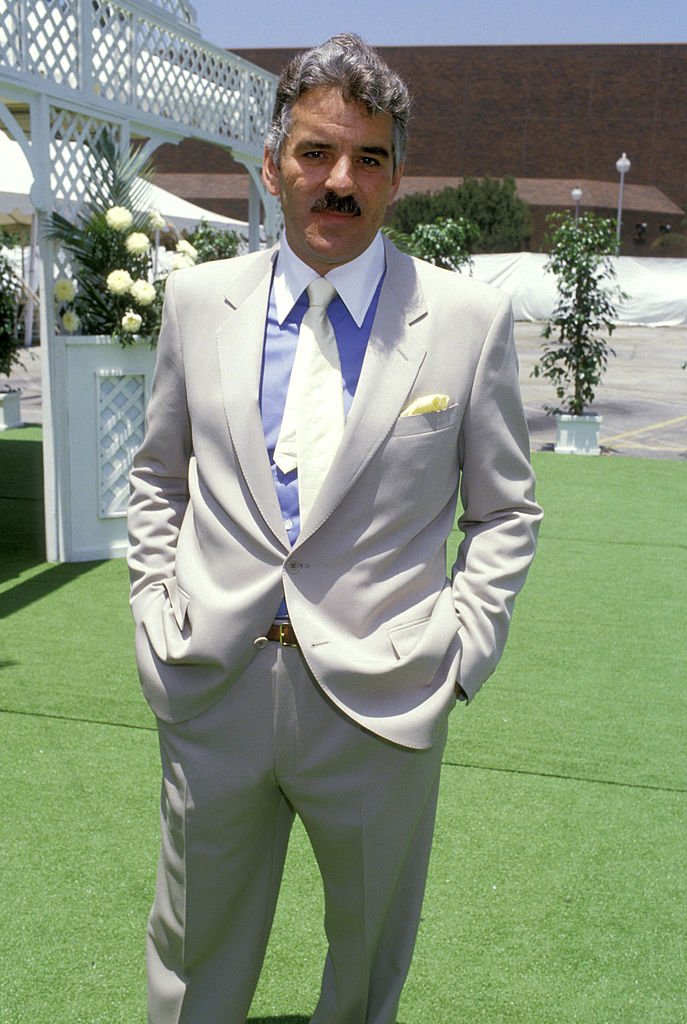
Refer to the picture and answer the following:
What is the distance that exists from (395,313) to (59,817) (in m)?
2.28

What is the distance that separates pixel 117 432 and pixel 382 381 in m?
5.35

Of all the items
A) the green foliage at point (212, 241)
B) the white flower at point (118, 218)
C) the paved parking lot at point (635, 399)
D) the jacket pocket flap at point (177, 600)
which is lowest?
the paved parking lot at point (635, 399)

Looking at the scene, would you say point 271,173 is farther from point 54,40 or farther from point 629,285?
point 629,285

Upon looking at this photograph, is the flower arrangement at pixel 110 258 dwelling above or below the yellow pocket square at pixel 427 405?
above

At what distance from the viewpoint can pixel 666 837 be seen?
3.56 metres

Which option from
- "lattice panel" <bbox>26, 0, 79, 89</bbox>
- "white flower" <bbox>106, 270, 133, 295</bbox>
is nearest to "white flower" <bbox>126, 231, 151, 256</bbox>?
"white flower" <bbox>106, 270, 133, 295</bbox>

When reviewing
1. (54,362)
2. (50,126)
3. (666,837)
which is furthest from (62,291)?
(666,837)

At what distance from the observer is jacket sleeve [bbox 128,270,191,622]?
203 centimetres

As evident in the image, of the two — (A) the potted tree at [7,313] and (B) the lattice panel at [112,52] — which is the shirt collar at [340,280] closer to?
(B) the lattice panel at [112,52]

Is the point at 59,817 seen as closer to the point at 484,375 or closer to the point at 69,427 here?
the point at 484,375

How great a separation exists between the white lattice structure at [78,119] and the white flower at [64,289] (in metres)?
0.09

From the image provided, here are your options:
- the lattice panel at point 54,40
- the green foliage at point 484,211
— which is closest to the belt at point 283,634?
the lattice panel at point 54,40

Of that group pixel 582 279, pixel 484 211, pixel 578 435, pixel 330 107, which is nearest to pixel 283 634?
pixel 330 107

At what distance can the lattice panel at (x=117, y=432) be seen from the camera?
6953 millimetres
